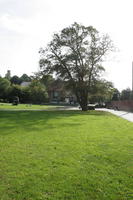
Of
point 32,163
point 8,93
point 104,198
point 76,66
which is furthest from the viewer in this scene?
point 8,93

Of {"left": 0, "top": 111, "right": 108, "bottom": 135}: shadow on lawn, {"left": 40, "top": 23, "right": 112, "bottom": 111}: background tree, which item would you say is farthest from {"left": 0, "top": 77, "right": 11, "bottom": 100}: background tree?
{"left": 0, "top": 111, "right": 108, "bottom": 135}: shadow on lawn

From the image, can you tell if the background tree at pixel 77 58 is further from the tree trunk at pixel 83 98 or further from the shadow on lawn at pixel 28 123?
the shadow on lawn at pixel 28 123

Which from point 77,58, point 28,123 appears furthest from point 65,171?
point 77,58

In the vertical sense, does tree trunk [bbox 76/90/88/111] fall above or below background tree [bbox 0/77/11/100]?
below

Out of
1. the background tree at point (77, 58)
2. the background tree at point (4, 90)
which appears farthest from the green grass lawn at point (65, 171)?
the background tree at point (4, 90)

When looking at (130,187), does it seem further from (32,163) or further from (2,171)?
(2,171)

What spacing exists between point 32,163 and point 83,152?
1.89 metres

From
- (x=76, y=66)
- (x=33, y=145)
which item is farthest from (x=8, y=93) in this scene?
(x=33, y=145)

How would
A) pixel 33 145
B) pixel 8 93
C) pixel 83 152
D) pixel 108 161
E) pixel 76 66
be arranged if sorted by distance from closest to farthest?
pixel 108 161
pixel 83 152
pixel 33 145
pixel 76 66
pixel 8 93

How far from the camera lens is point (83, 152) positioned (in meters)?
6.17

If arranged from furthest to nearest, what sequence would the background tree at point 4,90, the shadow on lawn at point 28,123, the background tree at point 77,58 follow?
the background tree at point 4,90, the background tree at point 77,58, the shadow on lawn at point 28,123

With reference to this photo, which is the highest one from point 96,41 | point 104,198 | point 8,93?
point 96,41

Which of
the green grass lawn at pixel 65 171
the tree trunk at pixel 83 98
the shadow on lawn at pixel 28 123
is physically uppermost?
the tree trunk at pixel 83 98

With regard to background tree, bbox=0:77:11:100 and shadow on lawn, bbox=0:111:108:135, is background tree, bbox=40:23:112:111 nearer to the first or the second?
shadow on lawn, bbox=0:111:108:135
